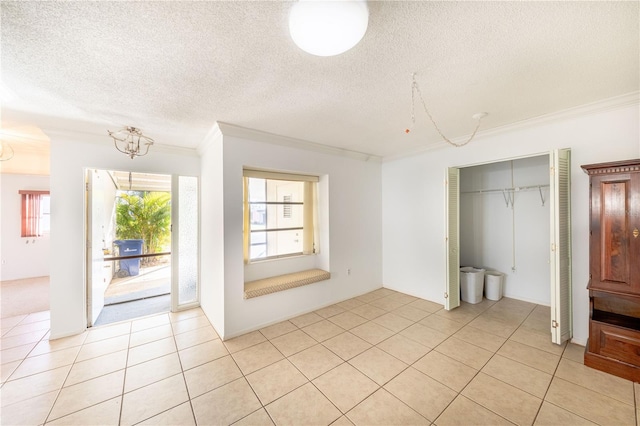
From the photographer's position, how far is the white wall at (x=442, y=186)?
2.41 meters

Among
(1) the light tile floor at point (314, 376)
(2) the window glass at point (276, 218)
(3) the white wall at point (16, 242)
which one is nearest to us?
(1) the light tile floor at point (314, 376)

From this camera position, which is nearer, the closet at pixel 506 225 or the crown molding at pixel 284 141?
the crown molding at pixel 284 141

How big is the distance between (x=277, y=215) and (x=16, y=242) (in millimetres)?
6340

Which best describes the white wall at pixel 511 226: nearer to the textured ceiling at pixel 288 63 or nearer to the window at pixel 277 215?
the textured ceiling at pixel 288 63

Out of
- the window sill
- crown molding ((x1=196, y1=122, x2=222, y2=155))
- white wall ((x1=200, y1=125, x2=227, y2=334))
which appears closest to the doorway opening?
white wall ((x1=200, y1=125, x2=227, y2=334))

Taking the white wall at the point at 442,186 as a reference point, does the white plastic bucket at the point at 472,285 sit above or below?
below

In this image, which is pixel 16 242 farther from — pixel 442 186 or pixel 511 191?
pixel 511 191

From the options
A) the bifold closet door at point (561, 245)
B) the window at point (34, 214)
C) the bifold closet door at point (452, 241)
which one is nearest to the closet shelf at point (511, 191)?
the bifold closet door at point (452, 241)

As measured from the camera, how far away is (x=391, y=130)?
10.2 feet

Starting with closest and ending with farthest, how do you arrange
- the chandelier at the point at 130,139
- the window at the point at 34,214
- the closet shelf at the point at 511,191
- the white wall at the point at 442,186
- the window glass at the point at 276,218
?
the white wall at the point at 442,186
the chandelier at the point at 130,139
the window glass at the point at 276,218
the closet shelf at the point at 511,191
the window at the point at 34,214

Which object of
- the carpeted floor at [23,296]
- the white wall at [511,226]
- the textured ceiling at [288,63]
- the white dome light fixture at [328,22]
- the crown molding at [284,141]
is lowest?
the carpeted floor at [23,296]

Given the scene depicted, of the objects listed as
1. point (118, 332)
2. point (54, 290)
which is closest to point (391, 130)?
point (118, 332)

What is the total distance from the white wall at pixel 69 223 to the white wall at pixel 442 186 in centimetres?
450

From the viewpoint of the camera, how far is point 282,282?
3.24 meters
